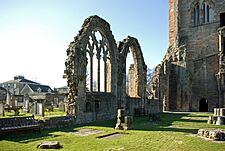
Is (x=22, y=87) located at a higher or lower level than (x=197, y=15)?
lower

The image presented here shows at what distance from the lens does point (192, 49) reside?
103 ft

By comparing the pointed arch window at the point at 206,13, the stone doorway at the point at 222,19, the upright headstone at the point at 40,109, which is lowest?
the upright headstone at the point at 40,109

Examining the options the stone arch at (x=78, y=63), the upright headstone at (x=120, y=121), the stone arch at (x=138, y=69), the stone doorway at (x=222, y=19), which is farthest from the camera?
the stone doorway at (x=222, y=19)

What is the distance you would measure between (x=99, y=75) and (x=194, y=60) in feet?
56.8

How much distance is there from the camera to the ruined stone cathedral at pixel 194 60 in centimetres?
2875

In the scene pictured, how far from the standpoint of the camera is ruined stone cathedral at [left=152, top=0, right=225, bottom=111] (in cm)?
2875

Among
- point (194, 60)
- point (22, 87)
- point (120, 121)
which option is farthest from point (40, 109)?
point (22, 87)

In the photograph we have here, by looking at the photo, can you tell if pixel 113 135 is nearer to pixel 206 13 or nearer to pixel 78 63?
pixel 78 63

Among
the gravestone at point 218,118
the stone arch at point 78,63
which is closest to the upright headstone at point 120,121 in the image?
the stone arch at point 78,63

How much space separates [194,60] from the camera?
30422 mm

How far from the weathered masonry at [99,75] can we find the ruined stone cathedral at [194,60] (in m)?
5.98

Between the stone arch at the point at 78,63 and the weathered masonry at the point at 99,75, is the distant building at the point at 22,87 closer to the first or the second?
the weathered masonry at the point at 99,75

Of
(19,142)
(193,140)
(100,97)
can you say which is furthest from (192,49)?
(19,142)

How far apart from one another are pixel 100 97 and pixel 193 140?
343 inches
